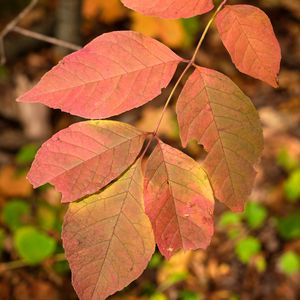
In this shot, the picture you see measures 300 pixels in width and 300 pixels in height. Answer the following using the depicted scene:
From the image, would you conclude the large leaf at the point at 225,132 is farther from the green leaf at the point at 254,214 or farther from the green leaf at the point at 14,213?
the green leaf at the point at 254,214

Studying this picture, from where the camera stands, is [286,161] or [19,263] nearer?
[19,263]

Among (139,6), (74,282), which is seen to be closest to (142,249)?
(74,282)

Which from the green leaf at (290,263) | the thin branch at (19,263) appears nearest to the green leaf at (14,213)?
the thin branch at (19,263)

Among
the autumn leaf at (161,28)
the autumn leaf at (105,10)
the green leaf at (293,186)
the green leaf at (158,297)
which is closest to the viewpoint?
the green leaf at (158,297)

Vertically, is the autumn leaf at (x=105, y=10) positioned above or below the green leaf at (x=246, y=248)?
above

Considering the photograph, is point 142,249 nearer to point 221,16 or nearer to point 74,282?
point 74,282

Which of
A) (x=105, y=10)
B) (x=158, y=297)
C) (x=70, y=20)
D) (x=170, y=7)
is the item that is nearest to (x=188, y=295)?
(x=158, y=297)

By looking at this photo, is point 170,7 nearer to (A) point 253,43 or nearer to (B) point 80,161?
(A) point 253,43

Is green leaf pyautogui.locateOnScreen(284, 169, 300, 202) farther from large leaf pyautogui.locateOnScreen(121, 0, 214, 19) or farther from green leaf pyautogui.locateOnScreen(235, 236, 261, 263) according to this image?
large leaf pyautogui.locateOnScreen(121, 0, 214, 19)
